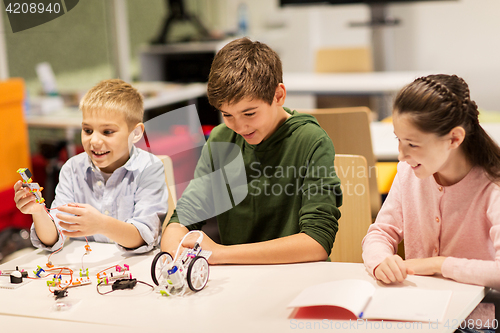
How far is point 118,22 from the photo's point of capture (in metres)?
3.74

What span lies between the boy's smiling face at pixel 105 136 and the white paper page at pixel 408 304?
0.65 metres

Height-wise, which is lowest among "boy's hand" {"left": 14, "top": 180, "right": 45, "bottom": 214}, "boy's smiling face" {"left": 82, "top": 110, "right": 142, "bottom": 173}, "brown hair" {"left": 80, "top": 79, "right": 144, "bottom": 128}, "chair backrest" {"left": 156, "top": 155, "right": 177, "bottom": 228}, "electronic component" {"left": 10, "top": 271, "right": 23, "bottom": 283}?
"electronic component" {"left": 10, "top": 271, "right": 23, "bottom": 283}

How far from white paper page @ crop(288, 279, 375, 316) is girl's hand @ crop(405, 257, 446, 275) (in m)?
0.11

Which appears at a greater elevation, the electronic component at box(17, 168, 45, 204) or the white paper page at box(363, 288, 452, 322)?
the electronic component at box(17, 168, 45, 204)

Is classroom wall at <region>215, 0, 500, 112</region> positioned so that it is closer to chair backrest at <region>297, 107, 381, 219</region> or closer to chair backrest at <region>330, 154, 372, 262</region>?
chair backrest at <region>297, 107, 381, 219</region>

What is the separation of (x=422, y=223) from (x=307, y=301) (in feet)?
1.26

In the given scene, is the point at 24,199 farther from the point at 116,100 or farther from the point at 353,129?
the point at 353,129

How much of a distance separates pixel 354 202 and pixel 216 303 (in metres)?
0.52

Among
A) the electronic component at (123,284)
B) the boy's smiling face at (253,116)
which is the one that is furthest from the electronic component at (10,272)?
the boy's smiling face at (253,116)

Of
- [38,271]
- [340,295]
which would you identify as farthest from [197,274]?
[38,271]

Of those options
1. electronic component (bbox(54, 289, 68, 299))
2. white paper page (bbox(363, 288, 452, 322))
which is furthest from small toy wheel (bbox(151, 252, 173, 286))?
white paper page (bbox(363, 288, 452, 322))

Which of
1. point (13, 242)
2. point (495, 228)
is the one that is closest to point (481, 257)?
point (495, 228)

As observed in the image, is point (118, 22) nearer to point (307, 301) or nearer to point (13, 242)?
point (13, 242)

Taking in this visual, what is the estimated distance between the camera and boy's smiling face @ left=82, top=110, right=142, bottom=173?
1.18 m
